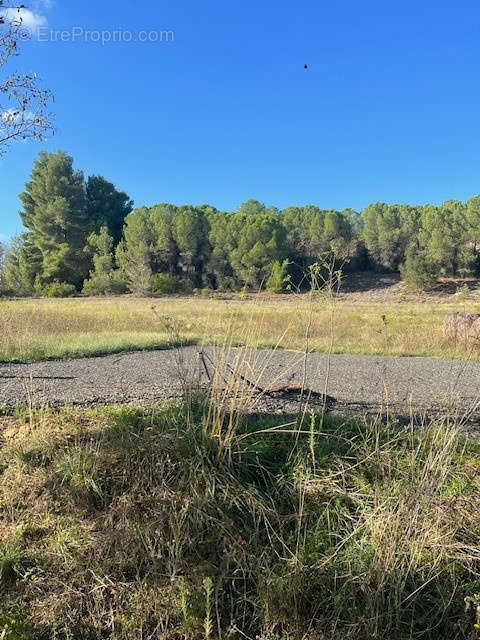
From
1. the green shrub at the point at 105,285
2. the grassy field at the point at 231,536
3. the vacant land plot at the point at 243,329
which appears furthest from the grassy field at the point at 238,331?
the green shrub at the point at 105,285

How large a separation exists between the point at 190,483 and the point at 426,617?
1.40 metres

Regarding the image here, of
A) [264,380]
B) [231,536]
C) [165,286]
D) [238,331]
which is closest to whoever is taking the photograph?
[231,536]

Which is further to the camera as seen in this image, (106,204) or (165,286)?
(106,204)

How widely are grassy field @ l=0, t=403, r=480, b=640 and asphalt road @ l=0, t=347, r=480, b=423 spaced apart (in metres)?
0.56

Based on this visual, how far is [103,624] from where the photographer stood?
228cm

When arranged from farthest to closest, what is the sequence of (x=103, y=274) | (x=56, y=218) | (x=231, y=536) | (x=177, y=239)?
(x=56, y=218) → (x=177, y=239) → (x=103, y=274) → (x=231, y=536)

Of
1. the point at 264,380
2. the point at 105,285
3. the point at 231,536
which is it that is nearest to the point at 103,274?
the point at 105,285

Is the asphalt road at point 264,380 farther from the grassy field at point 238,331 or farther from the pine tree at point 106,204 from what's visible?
the pine tree at point 106,204

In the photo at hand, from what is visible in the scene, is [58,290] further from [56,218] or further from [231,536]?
[231,536]

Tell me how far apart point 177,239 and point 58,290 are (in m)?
14.4

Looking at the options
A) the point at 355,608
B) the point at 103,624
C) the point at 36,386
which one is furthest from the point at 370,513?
the point at 36,386

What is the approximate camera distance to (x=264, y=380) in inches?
236

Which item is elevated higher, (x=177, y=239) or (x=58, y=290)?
(x=177, y=239)

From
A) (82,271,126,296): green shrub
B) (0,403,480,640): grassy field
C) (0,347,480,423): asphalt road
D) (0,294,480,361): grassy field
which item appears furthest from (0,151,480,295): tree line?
(0,403,480,640): grassy field
